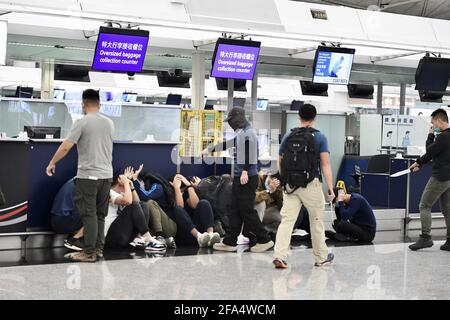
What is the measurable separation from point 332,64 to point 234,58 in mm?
2022

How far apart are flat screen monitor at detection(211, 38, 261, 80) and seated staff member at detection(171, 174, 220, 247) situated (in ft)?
12.1

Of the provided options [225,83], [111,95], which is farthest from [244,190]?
[111,95]

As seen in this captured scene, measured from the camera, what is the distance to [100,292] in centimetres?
583

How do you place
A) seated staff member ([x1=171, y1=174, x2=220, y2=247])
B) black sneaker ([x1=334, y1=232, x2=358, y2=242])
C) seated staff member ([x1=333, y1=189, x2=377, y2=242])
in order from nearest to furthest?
seated staff member ([x1=171, y1=174, x2=220, y2=247]) → seated staff member ([x1=333, y1=189, x2=377, y2=242]) → black sneaker ([x1=334, y1=232, x2=358, y2=242])

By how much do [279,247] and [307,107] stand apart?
4.62 ft

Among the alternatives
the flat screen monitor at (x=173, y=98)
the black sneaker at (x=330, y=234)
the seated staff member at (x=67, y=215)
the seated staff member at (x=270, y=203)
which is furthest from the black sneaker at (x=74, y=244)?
the flat screen monitor at (x=173, y=98)

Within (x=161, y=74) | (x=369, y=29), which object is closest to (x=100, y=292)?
(x=369, y=29)

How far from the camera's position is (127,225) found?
8.48 meters

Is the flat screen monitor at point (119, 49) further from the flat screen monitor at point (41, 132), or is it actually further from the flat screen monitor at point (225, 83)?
the flat screen monitor at point (225, 83)

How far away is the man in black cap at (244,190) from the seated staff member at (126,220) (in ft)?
2.75

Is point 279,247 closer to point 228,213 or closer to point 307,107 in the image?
point 307,107

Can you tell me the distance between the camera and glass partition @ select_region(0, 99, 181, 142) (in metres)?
13.2

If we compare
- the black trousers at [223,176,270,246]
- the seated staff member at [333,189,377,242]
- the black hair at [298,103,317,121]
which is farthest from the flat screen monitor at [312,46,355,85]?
the black hair at [298,103,317,121]

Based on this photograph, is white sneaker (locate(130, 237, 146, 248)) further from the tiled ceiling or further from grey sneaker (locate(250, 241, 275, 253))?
the tiled ceiling
